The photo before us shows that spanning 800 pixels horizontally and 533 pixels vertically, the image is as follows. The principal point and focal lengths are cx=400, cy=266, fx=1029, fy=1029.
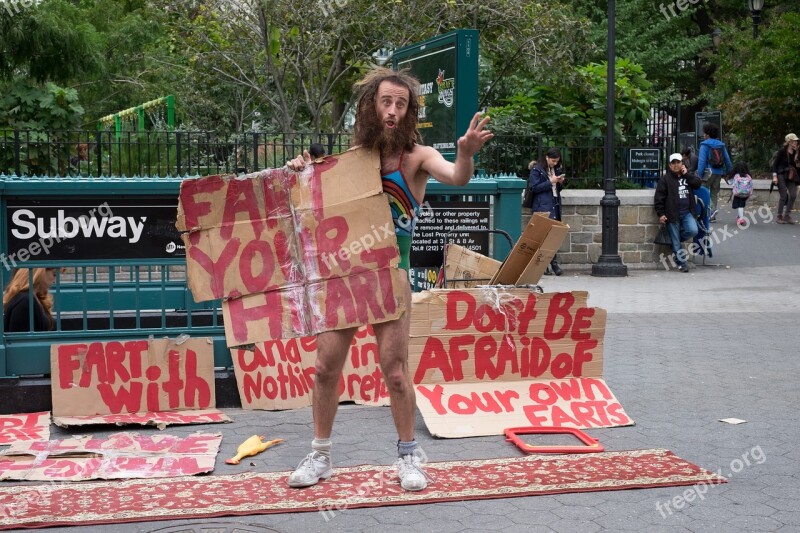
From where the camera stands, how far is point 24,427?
6.12 meters

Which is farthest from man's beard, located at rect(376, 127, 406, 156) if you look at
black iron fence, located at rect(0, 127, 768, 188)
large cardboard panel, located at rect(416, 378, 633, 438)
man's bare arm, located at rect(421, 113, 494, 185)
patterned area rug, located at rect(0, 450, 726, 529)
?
black iron fence, located at rect(0, 127, 768, 188)

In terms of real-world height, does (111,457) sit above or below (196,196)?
below

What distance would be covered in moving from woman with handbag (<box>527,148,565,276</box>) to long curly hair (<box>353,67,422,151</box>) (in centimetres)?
980

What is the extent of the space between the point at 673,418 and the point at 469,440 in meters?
1.44

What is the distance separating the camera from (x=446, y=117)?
8.41m

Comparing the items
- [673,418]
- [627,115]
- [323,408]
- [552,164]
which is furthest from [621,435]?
[627,115]

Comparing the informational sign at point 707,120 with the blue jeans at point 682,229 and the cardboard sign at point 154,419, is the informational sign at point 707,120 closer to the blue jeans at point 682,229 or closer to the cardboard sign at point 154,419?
the blue jeans at point 682,229

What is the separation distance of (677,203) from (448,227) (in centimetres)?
887

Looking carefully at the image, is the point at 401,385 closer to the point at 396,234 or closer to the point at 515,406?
the point at 396,234

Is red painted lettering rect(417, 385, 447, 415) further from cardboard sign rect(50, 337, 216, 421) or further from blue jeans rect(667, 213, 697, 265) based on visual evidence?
blue jeans rect(667, 213, 697, 265)

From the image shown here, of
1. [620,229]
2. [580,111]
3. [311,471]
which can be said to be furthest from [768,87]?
[311,471]

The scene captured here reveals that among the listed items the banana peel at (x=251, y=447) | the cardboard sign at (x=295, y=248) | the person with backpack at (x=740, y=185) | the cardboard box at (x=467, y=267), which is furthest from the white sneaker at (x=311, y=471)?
the person with backpack at (x=740, y=185)

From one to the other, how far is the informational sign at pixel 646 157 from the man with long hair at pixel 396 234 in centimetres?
1184

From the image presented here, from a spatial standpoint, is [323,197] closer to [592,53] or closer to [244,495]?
[244,495]
